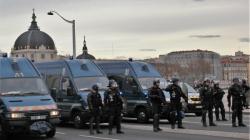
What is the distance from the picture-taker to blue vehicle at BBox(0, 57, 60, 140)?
1556cm

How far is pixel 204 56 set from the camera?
196750 millimetres

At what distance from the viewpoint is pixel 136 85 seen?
73.5 ft

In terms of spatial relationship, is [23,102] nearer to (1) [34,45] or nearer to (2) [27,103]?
(2) [27,103]

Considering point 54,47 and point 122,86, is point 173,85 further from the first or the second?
point 54,47

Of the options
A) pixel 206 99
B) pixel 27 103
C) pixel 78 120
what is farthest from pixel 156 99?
pixel 27 103

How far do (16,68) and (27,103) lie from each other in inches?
70.0

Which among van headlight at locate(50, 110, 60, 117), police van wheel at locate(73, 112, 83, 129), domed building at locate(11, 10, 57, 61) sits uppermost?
domed building at locate(11, 10, 57, 61)

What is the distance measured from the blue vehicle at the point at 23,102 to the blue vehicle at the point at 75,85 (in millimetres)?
3137

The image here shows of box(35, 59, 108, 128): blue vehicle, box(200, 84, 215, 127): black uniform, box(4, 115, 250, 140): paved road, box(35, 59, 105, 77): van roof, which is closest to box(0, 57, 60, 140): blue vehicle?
box(4, 115, 250, 140): paved road

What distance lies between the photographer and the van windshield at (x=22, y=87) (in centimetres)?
1644

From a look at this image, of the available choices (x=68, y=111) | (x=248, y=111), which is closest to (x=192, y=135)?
(x=68, y=111)

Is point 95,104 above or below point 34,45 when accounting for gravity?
below

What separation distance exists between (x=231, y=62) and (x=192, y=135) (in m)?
175

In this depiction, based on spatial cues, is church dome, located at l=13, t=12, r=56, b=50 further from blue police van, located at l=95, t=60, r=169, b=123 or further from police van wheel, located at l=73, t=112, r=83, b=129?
police van wheel, located at l=73, t=112, r=83, b=129
